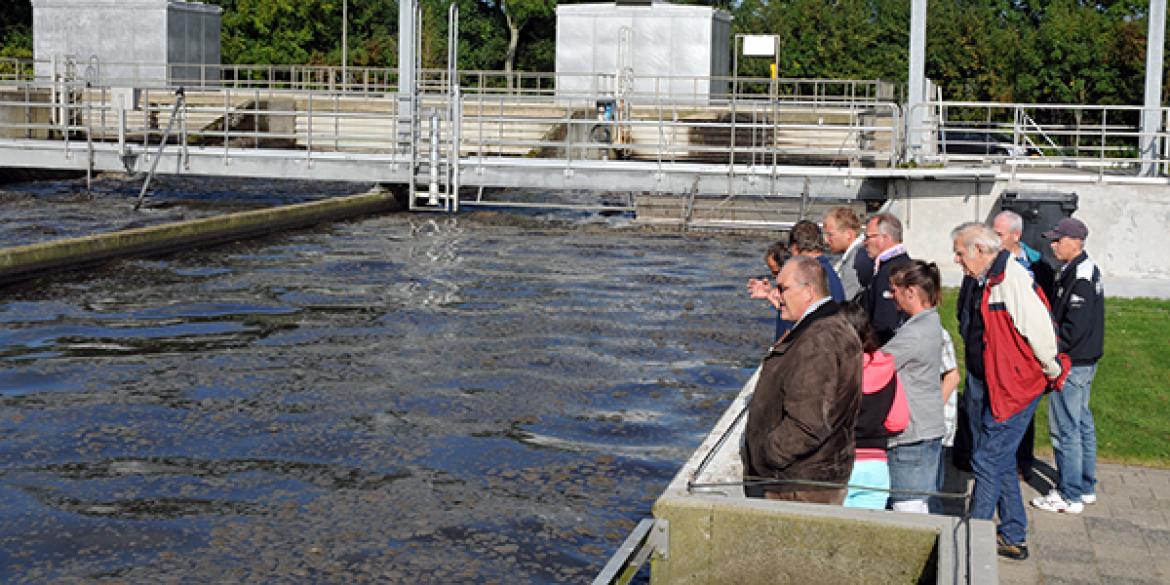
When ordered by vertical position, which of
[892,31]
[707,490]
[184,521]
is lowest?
[184,521]

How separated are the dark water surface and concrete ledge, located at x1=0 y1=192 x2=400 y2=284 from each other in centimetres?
33

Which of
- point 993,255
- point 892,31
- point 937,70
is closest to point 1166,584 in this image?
point 993,255

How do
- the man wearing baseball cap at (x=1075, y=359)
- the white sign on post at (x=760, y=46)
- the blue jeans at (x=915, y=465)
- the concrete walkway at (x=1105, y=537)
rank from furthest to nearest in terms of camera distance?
1. the white sign on post at (x=760, y=46)
2. the man wearing baseball cap at (x=1075, y=359)
3. the concrete walkway at (x=1105, y=537)
4. the blue jeans at (x=915, y=465)

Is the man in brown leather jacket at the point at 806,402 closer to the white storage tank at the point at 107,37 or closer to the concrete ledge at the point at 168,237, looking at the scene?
the concrete ledge at the point at 168,237

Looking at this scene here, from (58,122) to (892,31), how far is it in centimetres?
4028

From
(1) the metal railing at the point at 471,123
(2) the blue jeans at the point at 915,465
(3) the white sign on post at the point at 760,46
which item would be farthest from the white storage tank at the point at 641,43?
(2) the blue jeans at the point at 915,465

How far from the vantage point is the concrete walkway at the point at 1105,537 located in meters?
7.75

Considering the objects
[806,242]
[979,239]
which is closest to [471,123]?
[806,242]

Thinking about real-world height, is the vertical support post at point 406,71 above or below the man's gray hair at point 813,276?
above

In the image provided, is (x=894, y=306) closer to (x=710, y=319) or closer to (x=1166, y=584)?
(x=1166, y=584)

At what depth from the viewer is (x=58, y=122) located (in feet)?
116

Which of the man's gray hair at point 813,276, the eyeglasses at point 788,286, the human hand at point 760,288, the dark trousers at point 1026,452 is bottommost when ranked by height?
the dark trousers at point 1026,452

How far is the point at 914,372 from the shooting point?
741 cm

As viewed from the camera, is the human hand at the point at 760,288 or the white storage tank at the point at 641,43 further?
the white storage tank at the point at 641,43
